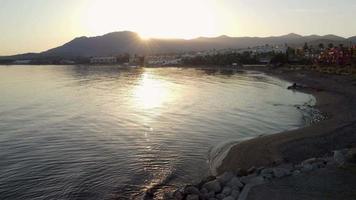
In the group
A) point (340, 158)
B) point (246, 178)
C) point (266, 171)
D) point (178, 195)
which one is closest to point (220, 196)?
point (178, 195)

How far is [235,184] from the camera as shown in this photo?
51.6ft

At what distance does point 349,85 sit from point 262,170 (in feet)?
168

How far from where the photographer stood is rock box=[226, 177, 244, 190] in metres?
15.5

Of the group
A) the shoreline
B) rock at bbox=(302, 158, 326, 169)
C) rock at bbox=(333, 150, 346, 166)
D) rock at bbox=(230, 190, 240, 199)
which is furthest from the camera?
rock at bbox=(302, 158, 326, 169)

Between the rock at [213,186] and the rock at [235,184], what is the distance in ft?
1.23

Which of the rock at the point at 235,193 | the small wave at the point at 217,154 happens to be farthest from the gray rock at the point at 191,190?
the small wave at the point at 217,154

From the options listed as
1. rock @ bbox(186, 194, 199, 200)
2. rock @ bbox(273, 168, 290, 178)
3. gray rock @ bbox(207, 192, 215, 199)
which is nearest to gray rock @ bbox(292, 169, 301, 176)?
rock @ bbox(273, 168, 290, 178)

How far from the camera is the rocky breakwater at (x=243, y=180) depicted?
15.1 meters

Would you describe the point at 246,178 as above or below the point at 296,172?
below

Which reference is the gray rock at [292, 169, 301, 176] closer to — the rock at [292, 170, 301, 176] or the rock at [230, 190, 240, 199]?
the rock at [292, 170, 301, 176]

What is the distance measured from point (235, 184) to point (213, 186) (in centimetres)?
79

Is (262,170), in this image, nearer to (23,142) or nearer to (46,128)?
A: (23,142)

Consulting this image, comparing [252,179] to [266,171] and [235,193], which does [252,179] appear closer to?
[266,171]

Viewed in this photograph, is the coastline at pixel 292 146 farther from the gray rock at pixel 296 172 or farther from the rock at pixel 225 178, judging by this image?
the rock at pixel 225 178
